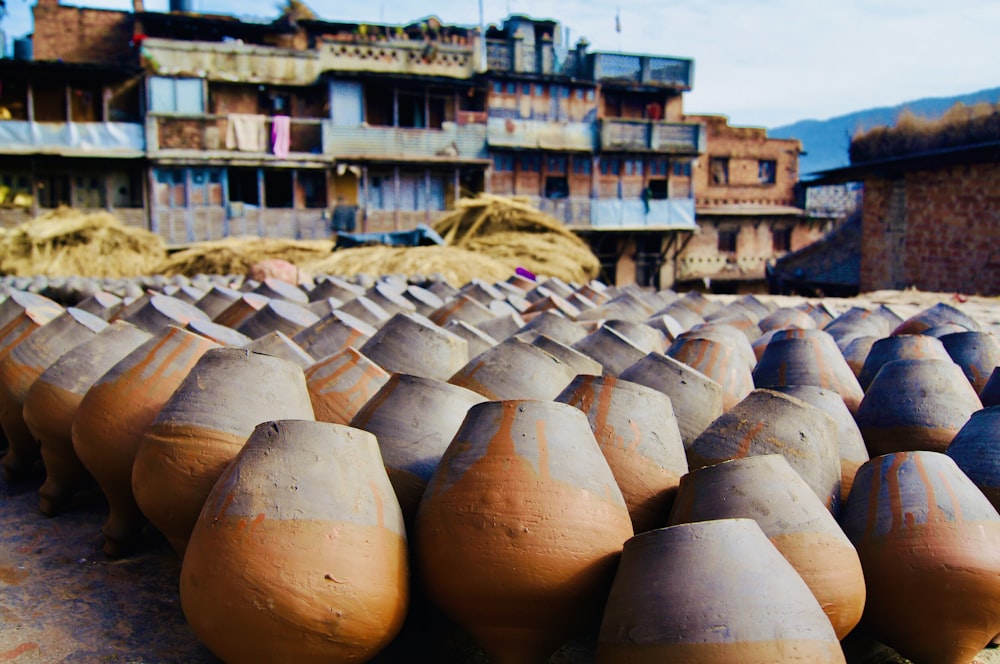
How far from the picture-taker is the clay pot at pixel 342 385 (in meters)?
2.56

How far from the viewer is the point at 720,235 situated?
2920cm

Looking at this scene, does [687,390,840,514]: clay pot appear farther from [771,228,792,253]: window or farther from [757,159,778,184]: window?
[757,159,778,184]: window

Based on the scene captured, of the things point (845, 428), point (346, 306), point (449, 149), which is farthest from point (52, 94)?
point (845, 428)

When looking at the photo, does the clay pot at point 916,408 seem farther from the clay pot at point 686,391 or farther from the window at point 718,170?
the window at point 718,170

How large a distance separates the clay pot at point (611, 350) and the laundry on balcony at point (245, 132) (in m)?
19.1

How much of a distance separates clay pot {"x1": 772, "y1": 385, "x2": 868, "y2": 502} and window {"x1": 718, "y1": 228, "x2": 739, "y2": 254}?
91.0 ft

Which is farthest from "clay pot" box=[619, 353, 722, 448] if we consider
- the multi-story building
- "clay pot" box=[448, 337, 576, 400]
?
the multi-story building

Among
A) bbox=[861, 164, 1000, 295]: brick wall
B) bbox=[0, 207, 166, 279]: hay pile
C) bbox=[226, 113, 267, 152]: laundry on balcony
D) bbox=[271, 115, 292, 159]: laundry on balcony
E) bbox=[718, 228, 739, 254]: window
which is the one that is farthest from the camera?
bbox=[718, 228, 739, 254]: window

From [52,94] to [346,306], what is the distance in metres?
20.9

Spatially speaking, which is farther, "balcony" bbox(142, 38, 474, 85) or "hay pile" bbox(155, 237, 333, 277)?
"balcony" bbox(142, 38, 474, 85)

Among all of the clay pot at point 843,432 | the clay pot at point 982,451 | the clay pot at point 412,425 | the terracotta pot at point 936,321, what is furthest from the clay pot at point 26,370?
the terracotta pot at point 936,321

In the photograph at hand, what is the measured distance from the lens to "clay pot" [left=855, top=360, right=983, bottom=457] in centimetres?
266

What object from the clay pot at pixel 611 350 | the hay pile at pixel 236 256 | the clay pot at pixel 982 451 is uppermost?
the clay pot at pixel 611 350

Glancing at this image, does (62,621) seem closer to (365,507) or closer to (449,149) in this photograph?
(365,507)
